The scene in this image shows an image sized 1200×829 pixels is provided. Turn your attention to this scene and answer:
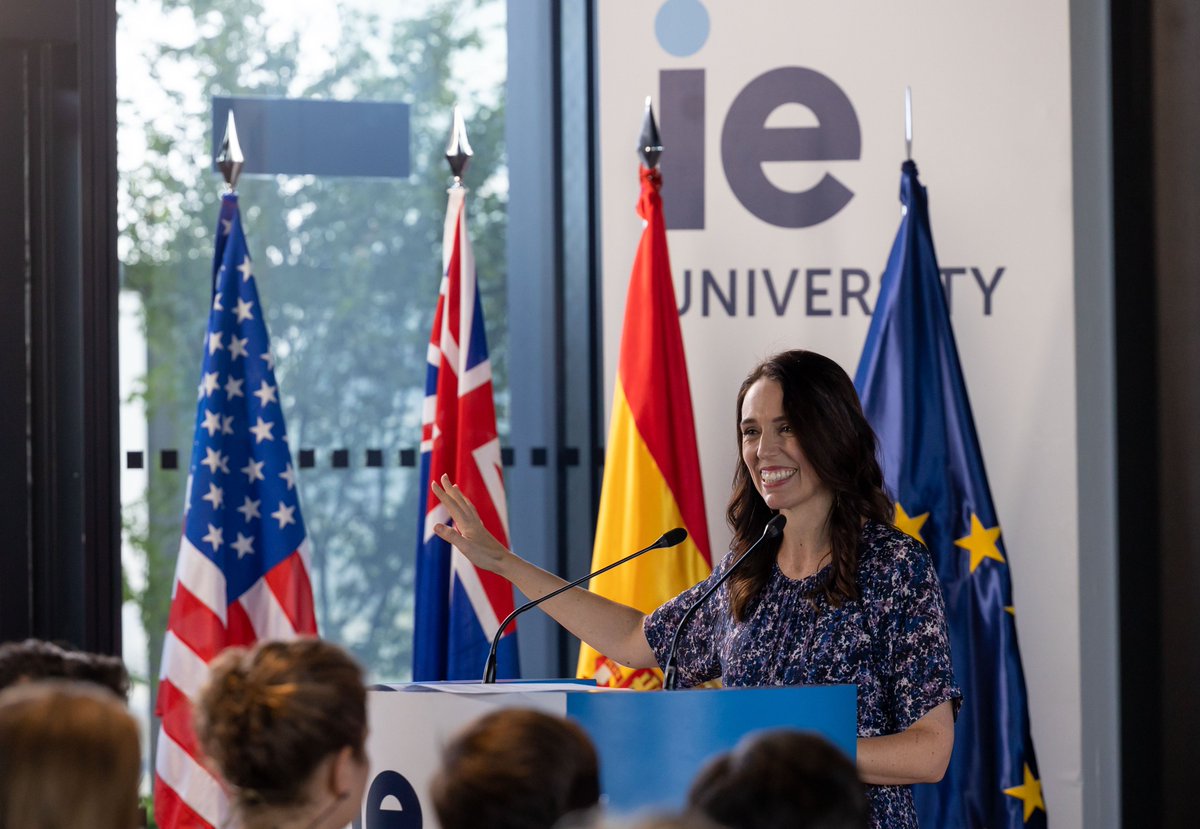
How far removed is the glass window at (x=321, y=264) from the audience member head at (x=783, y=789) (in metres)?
3.21

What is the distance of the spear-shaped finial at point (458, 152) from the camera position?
13.6 ft

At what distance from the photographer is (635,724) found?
2158 millimetres

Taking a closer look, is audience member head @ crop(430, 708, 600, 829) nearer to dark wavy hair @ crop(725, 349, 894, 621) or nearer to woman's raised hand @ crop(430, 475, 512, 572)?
dark wavy hair @ crop(725, 349, 894, 621)

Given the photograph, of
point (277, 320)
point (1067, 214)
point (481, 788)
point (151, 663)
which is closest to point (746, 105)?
point (1067, 214)

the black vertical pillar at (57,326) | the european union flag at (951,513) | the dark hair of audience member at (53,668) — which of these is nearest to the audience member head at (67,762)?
the dark hair of audience member at (53,668)

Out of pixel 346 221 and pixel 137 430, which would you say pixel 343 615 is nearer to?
pixel 137 430

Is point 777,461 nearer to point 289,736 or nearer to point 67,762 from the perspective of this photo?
point 289,736

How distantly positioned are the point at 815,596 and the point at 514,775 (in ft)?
4.19

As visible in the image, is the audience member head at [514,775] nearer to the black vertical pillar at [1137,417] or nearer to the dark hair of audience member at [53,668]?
Answer: the dark hair of audience member at [53,668]

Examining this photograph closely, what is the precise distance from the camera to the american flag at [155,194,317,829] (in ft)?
13.0

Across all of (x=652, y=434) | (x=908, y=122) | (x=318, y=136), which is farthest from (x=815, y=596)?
(x=318, y=136)

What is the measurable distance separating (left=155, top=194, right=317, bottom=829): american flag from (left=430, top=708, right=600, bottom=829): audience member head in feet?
8.53

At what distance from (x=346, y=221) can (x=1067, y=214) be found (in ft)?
7.35

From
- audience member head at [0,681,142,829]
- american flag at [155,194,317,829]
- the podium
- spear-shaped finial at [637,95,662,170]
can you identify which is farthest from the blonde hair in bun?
spear-shaped finial at [637,95,662,170]
